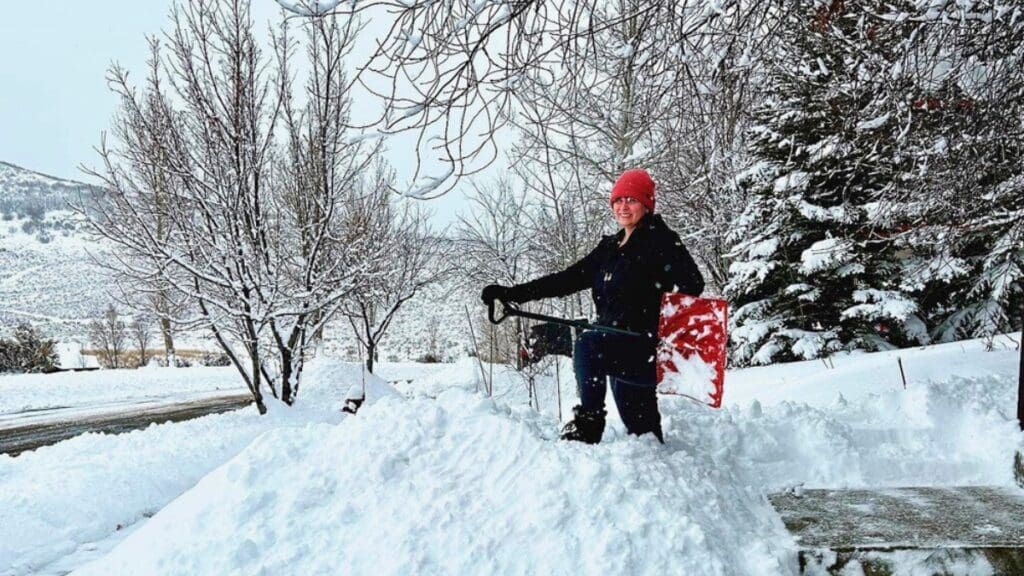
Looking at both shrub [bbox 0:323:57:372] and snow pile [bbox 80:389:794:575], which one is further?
shrub [bbox 0:323:57:372]

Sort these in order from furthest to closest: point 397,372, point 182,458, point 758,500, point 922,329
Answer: point 397,372
point 922,329
point 182,458
point 758,500

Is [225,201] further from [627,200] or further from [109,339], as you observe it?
[109,339]

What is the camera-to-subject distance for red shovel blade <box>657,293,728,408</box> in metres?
3.65

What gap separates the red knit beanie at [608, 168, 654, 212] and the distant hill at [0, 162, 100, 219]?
9332 centimetres

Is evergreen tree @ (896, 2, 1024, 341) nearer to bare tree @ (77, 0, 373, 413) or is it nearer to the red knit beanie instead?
the red knit beanie

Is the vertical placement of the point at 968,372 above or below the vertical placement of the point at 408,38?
below

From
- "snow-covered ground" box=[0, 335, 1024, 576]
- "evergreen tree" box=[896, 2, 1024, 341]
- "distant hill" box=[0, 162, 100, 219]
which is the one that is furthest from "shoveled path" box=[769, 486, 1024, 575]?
"distant hill" box=[0, 162, 100, 219]

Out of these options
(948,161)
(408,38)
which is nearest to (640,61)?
(408,38)

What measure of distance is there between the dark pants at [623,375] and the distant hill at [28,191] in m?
93.4

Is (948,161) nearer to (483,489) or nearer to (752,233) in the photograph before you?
(483,489)

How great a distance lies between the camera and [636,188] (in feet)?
11.7

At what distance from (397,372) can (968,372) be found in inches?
875

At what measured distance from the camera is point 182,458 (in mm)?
7652

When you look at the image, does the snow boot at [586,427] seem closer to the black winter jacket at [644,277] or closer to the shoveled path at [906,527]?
the black winter jacket at [644,277]
